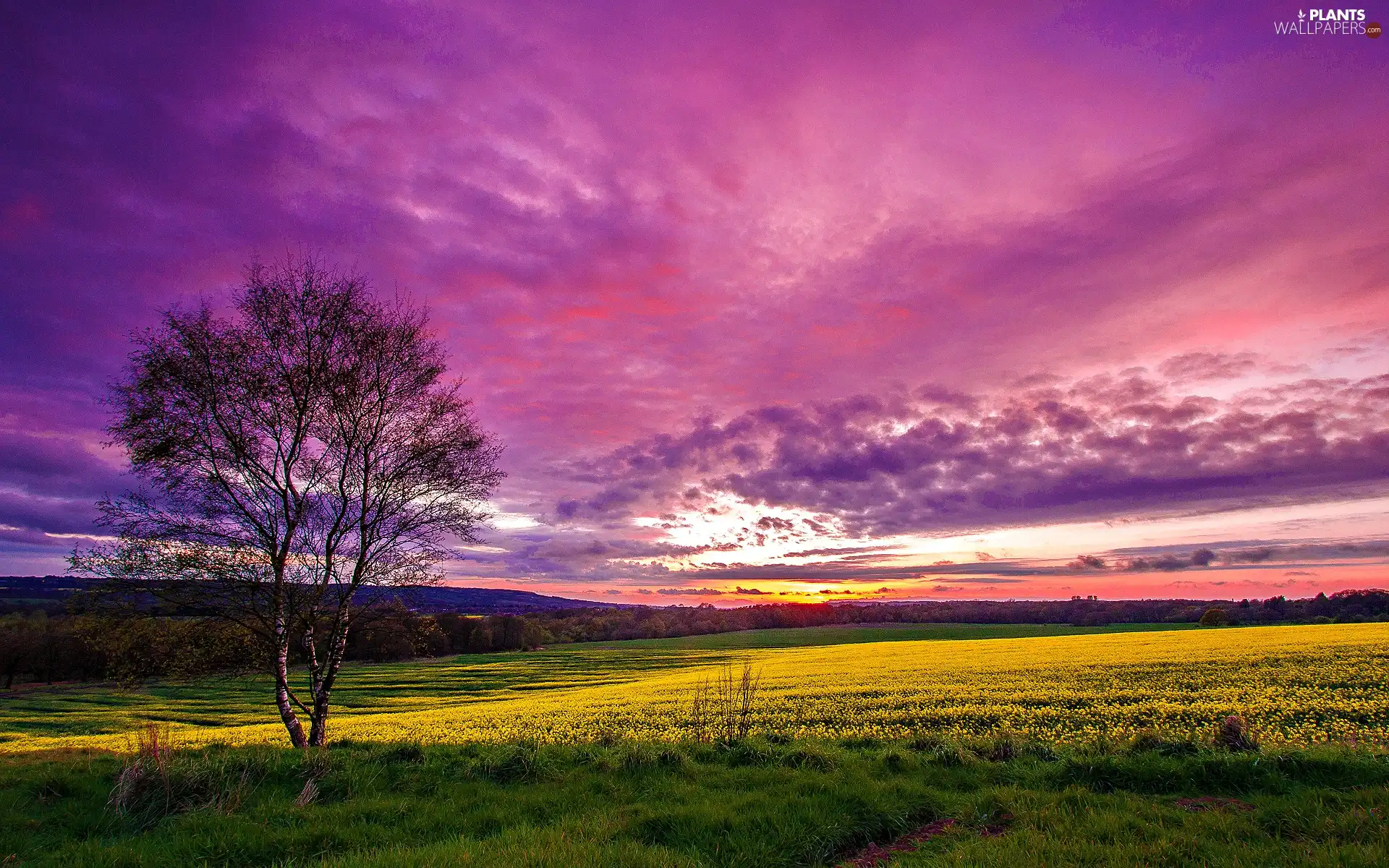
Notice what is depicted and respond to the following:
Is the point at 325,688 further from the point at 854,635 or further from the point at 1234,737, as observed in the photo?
the point at 854,635

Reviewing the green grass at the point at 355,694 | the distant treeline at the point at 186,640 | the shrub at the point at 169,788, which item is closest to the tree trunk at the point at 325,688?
the distant treeline at the point at 186,640

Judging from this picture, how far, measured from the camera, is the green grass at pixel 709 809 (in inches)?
243

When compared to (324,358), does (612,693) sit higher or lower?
lower

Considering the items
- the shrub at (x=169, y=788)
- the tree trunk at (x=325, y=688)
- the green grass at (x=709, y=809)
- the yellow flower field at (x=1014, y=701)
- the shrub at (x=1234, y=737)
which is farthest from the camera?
the yellow flower field at (x=1014, y=701)

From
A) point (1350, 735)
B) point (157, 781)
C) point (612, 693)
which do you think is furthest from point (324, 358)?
point (612, 693)

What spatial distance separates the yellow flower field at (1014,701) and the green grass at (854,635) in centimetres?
5738

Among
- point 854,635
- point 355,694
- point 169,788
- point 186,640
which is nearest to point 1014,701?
point 169,788

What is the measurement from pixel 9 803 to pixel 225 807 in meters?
3.54

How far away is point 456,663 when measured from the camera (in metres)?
82.1

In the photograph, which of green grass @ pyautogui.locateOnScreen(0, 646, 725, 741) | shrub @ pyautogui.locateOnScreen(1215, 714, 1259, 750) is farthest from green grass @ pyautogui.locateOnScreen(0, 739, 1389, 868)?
green grass @ pyautogui.locateOnScreen(0, 646, 725, 741)

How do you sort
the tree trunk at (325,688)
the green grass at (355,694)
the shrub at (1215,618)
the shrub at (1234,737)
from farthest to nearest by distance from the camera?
1. the shrub at (1215,618)
2. the green grass at (355,694)
3. the tree trunk at (325,688)
4. the shrub at (1234,737)

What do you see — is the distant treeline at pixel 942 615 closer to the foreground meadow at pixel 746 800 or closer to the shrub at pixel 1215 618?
the shrub at pixel 1215 618

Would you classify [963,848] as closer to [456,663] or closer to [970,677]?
[970,677]

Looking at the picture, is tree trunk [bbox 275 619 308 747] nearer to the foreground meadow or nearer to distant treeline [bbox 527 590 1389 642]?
the foreground meadow
